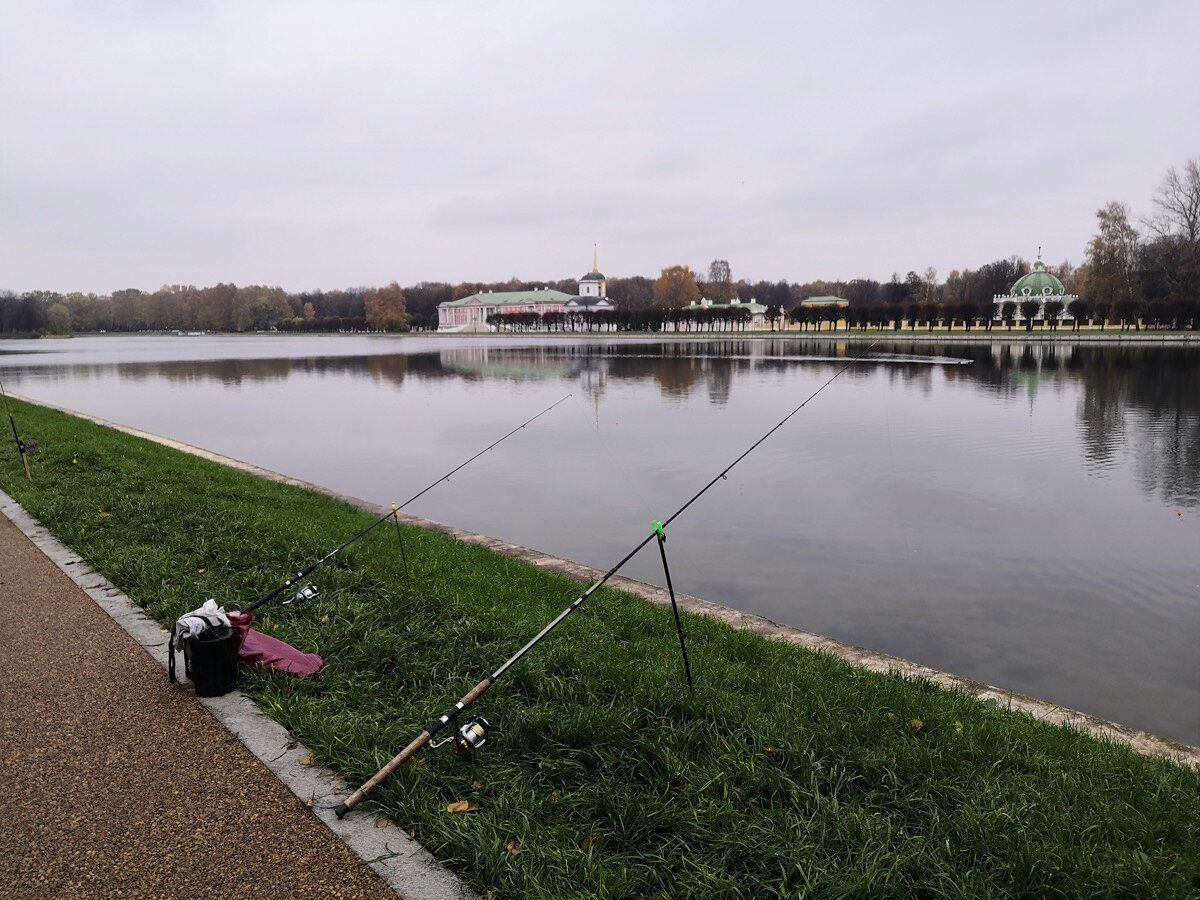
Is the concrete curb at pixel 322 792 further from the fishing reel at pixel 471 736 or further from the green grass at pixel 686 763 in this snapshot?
the fishing reel at pixel 471 736

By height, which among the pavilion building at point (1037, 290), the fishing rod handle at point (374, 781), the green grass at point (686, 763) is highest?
the pavilion building at point (1037, 290)

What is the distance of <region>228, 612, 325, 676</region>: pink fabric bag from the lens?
16.4 feet

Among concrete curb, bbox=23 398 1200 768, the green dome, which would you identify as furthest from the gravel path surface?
the green dome

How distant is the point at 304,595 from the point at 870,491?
9828mm

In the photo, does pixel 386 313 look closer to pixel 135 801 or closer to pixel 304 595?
pixel 304 595

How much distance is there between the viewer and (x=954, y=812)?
3709 millimetres

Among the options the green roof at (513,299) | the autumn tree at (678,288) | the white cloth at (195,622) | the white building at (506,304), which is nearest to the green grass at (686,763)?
the white cloth at (195,622)

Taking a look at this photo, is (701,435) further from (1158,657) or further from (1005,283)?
(1005,283)

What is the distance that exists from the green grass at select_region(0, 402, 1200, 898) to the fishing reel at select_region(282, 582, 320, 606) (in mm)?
77

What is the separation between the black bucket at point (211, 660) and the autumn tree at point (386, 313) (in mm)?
157351

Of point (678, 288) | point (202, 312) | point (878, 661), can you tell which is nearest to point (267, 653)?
point (878, 661)

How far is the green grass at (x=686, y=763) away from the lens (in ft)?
10.8

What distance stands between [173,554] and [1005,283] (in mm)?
146453

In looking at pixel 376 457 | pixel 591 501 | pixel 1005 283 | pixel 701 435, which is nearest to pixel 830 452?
pixel 701 435
